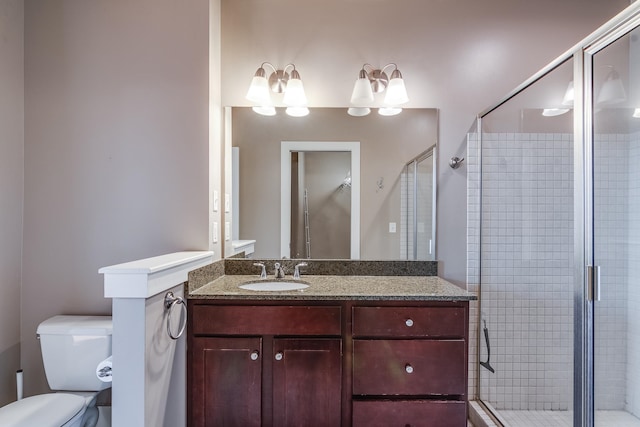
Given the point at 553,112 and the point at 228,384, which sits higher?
the point at 553,112

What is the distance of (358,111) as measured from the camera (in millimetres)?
1994

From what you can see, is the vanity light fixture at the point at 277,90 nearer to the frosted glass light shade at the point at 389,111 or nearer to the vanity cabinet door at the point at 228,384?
the frosted glass light shade at the point at 389,111

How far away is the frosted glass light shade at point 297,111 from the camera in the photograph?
6.53 ft

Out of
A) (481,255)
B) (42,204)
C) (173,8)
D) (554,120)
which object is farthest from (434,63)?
(42,204)

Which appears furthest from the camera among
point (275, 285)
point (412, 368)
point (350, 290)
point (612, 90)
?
point (275, 285)

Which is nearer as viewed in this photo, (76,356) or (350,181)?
(76,356)

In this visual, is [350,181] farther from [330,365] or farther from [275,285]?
[330,365]

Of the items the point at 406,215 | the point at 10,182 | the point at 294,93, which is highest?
the point at 294,93

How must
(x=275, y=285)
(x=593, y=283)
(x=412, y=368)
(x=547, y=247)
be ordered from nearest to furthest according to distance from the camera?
(x=593, y=283) → (x=412, y=368) → (x=275, y=285) → (x=547, y=247)

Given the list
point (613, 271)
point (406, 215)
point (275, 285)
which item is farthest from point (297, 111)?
point (613, 271)

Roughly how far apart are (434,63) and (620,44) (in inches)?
40.1

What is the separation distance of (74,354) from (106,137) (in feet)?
3.71

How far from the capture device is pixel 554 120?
1.92 meters

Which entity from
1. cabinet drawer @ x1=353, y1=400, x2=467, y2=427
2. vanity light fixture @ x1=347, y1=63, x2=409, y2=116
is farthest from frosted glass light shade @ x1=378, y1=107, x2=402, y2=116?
cabinet drawer @ x1=353, y1=400, x2=467, y2=427
